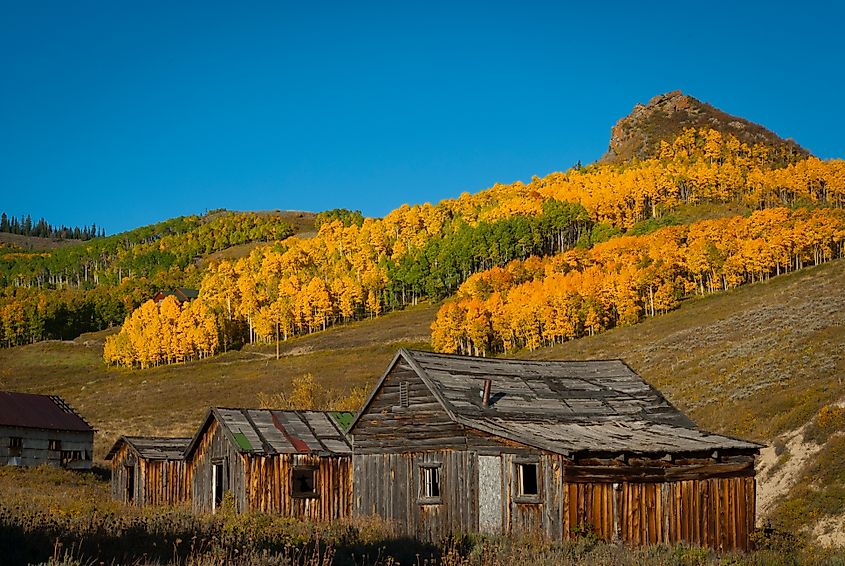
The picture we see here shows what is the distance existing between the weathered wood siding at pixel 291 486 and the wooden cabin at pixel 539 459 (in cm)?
337

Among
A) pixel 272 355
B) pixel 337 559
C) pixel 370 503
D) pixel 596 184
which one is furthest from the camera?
pixel 596 184

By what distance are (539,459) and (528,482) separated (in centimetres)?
139

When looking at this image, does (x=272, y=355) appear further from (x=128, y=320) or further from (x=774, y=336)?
(x=774, y=336)

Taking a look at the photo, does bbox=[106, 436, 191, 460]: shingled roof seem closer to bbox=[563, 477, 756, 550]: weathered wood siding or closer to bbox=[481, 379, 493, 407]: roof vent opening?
bbox=[481, 379, 493, 407]: roof vent opening

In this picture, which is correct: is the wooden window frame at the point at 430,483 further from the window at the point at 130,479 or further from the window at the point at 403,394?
the window at the point at 130,479

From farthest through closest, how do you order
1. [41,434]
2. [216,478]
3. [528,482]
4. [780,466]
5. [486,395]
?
[41,434] < [780,466] < [216,478] < [486,395] < [528,482]

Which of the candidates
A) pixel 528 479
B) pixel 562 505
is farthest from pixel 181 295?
pixel 562 505

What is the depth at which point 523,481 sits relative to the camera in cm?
2130

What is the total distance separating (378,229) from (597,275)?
71.6m

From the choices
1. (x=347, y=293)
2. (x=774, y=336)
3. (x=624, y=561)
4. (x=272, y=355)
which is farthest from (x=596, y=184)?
(x=624, y=561)

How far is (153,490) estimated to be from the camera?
114 ft

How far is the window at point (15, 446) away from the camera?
47.2 meters

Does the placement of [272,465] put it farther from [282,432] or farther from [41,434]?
[41,434]

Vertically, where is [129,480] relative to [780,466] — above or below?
below
